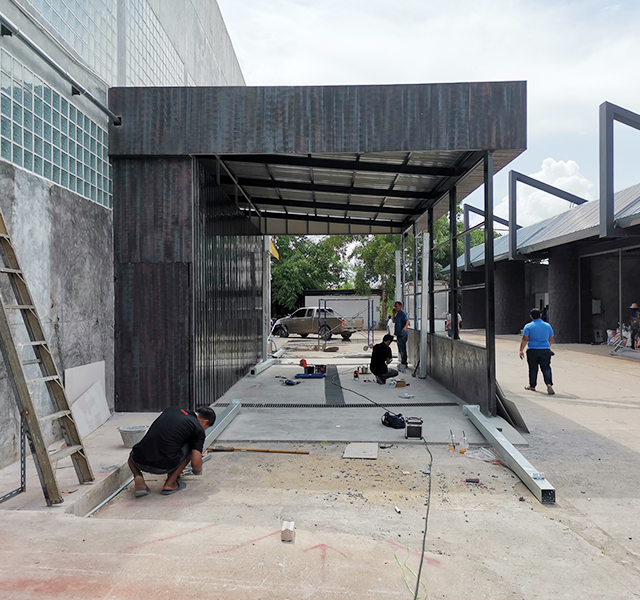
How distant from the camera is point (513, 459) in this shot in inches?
229

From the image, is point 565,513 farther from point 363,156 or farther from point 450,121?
point 363,156

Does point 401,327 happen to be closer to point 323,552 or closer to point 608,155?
point 608,155

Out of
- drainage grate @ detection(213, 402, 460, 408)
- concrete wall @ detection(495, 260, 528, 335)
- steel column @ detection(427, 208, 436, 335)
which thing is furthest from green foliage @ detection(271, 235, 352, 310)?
drainage grate @ detection(213, 402, 460, 408)

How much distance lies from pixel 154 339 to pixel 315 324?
2079 cm

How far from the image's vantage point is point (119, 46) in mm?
8531

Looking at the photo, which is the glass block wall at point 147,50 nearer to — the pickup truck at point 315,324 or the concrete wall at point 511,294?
the pickup truck at point 315,324

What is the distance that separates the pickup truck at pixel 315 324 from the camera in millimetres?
27367

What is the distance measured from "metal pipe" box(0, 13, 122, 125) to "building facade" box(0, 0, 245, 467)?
0.02m

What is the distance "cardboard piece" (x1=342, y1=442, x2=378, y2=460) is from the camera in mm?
6312

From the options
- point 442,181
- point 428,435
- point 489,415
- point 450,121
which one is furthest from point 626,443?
point 442,181

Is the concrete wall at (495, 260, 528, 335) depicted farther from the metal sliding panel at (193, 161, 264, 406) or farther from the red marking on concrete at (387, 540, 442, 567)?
the red marking on concrete at (387, 540, 442, 567)

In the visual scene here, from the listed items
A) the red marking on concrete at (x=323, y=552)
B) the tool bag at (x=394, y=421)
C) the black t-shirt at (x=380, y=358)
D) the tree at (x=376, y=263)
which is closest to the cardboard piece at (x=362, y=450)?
the tool bag at (x=394, y=421)

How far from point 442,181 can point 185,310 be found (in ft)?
18.6

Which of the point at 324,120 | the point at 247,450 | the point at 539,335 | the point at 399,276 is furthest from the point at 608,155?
the point at 247,450
